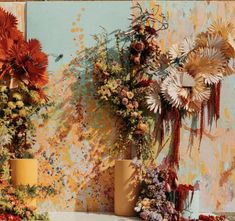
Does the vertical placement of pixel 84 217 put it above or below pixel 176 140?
below

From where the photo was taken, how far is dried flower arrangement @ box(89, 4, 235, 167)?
6.22m

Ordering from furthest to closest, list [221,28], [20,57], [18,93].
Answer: [221,28], [18,93], [20,57]

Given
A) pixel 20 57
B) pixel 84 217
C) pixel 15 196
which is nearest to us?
pixel 15 196

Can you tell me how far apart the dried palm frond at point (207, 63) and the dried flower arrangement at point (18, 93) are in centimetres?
165

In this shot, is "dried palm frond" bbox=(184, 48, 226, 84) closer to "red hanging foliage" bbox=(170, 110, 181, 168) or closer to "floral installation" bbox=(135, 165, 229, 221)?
"red hanging foliage" bbox=(170, 110, 181, 168)

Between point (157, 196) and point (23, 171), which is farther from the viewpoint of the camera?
point (23, 171)

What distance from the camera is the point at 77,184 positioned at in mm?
6305

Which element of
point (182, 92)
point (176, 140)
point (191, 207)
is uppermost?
point (182, 92)

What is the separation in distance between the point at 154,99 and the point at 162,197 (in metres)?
1.10

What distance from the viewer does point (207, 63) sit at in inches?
248

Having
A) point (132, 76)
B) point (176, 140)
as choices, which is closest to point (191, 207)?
point (176, 140)

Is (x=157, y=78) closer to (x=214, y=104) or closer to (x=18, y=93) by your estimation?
(x=214, y=104)

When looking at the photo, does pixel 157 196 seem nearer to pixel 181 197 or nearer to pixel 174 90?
pixel 181 197

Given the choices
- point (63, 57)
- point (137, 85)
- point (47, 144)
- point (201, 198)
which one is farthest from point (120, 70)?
point (201, 198)
